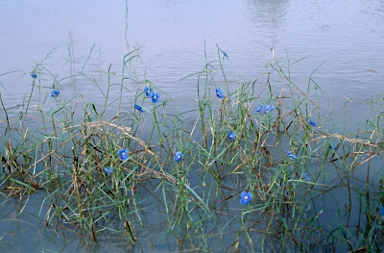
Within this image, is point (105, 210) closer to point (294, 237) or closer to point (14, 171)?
point (14, 171)

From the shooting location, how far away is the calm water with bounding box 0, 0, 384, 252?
3787 mm

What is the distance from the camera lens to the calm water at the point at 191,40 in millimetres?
3787

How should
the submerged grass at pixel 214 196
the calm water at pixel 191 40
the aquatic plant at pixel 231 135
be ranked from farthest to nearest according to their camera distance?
the calm water at pixel 191 40 < the aquatic plant at pixel 231 135 < the submerged grass at pixel 214 196

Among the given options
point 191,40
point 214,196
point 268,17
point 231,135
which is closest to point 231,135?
point 231,135

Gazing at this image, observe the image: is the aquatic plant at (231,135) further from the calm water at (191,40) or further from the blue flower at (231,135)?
the calm water at (191,40)

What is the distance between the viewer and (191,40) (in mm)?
5402

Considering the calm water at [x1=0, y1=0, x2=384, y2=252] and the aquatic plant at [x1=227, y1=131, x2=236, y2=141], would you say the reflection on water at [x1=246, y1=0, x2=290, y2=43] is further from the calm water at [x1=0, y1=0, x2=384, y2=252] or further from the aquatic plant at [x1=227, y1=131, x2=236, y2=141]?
the aquatic plant at [x1=227, y1=131, x2=236, y2=141]

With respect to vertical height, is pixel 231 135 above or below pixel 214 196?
above

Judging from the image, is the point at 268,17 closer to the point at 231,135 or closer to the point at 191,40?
the point at 191,40

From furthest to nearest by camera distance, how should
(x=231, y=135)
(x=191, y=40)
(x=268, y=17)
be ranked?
(x=268, y=17), (x=191, y=40), (x=231, y=135)

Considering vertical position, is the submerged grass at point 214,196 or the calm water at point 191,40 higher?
the submerged grass at point 214,196

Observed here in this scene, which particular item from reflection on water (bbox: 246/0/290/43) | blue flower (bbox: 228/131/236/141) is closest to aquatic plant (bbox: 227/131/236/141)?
blue flower (bbox: 228/131/236/141)

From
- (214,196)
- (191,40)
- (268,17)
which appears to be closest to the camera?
(214,196)

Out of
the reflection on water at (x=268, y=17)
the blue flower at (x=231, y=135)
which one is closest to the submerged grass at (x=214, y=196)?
the blue flower at (x=231, y=135)
